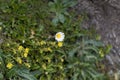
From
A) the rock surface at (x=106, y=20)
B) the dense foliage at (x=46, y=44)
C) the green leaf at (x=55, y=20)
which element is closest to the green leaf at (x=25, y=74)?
the dense foliage at (x=46, y=44)

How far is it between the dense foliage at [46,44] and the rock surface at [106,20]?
0.14 metres

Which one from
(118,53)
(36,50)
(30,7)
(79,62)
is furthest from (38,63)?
(118,53)

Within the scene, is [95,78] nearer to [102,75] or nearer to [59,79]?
[102,75]

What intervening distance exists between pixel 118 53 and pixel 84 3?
0.88 m

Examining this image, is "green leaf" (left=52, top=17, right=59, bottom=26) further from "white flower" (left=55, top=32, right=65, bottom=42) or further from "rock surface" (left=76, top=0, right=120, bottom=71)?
"rock surface" (left=76, top=0, right=120, bottom=71)

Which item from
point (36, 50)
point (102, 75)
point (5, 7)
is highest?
point (5, 7)

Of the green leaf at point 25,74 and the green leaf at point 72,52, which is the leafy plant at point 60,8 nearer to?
the green leaf at point 72,52

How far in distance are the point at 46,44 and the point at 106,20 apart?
3.53 feet

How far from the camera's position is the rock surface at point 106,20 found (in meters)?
4.87

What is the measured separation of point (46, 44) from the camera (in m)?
4.43

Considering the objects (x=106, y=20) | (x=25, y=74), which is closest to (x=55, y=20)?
(x=106, y=20)

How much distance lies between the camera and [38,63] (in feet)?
Answer: 14.2

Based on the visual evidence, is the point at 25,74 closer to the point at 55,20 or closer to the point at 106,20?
the point at 55,20

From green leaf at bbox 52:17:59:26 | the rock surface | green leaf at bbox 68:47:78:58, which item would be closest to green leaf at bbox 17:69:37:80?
green leaf at bbox 68:47:78:58
